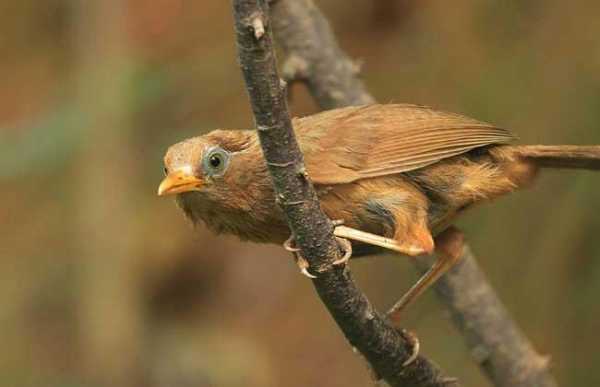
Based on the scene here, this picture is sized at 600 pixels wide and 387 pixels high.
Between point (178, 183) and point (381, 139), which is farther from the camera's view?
point (381, 139)

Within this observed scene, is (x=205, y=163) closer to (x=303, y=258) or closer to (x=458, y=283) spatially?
(x=303, y=258)

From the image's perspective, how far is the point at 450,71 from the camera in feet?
19.3

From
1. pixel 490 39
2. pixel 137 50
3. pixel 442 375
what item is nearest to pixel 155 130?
pixel 137 50

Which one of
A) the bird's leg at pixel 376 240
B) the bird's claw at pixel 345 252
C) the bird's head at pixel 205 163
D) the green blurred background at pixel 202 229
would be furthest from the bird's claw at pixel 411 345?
the green blurred background at pixel 202 229

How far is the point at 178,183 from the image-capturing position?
12.1 feet

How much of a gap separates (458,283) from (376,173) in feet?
3.02

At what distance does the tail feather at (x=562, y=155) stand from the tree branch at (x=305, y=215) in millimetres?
904

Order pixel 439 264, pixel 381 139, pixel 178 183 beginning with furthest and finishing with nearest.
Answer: pixel 439 264 < pixel 381 139 < pixel 178 183

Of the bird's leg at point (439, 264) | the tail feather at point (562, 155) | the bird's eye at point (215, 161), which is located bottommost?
the bird's leg at point (439, 264)

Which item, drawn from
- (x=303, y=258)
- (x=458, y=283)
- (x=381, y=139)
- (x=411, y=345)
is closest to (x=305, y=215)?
(x=303, y=258)

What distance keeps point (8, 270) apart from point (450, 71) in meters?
2.91

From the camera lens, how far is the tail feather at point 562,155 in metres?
4.25

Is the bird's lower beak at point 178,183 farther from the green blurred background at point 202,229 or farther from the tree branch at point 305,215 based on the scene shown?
the green blurred background at point 202,229

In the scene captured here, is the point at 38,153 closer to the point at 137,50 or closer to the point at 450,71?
the point at 137,50
